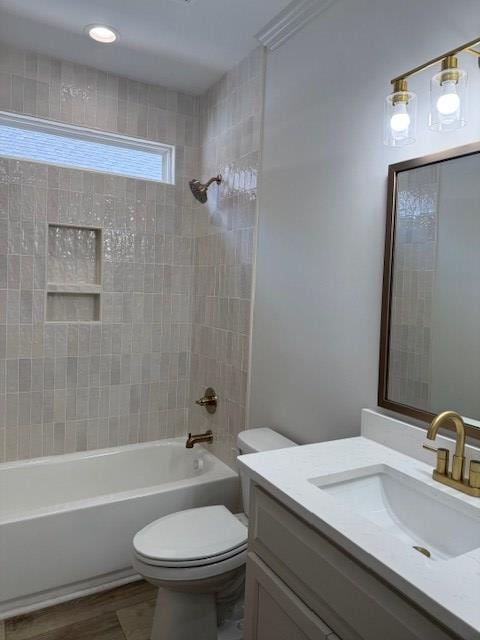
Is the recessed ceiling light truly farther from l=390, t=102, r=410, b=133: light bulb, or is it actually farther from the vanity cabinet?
the vanity cabinet

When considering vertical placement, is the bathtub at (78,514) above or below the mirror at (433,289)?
below

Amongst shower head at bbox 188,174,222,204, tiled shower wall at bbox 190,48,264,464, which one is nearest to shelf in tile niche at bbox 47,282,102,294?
tiled shower wall at bbox 190,48,264,464

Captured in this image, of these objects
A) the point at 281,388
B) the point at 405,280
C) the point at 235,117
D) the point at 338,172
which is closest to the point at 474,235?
the point at 405,280

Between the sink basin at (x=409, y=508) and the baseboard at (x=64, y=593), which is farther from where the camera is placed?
the baseboard at (x=64, y=593)

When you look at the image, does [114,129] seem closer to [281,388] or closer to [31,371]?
[31,371]

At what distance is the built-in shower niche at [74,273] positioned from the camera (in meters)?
2.59

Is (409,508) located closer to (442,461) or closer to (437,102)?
(442,461)

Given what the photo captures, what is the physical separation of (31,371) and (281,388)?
1.42 m

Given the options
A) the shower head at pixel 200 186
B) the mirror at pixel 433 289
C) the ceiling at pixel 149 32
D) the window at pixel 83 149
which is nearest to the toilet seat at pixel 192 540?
the mirror at pixel 433 289

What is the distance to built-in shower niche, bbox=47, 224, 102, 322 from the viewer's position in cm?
259

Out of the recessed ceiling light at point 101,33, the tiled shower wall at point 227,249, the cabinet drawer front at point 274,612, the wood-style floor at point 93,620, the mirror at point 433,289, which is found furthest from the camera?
the tiled shower wall at point 227,249

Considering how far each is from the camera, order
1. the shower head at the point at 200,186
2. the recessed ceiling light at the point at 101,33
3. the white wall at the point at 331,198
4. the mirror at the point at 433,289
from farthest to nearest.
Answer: the shower head at the point at 200,186, the recessed ceiling light at the point at 101,33, the white wall at the point at 331,198, the mirror at the point at 433,289

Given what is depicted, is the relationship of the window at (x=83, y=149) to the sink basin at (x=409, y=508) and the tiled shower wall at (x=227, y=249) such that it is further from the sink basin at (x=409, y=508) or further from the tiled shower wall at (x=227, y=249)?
the sink basin at (x=409, y=508)

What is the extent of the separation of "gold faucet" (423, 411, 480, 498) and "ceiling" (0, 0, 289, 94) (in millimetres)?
1837
